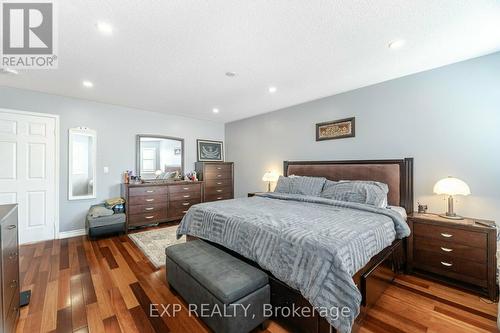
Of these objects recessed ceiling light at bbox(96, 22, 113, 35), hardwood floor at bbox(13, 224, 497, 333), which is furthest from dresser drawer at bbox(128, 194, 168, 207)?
recessed ceiling light at bbox(96, 22, 113, 35)

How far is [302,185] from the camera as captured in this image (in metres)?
3.40

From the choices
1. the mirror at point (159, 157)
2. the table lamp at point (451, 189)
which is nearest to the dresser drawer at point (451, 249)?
the table lamp at point (451, 189)

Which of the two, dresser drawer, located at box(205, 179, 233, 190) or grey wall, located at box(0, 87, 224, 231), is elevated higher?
grey wall, located at box(0, 87, 224, 231)

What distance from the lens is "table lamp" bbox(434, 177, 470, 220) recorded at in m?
2.26

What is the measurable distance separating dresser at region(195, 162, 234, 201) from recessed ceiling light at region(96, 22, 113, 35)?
340 cm

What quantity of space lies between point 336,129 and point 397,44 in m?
1.62

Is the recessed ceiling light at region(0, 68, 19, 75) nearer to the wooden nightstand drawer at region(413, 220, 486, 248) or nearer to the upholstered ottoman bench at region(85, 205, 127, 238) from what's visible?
the upholstered ottoman bench at region(85, 205, 127, 238)

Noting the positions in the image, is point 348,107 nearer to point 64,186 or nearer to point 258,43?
point 258,43

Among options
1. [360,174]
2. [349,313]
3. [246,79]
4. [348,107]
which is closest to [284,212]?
[349,313]

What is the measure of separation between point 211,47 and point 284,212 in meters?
1.91

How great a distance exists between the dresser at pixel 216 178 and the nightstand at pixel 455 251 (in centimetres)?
398

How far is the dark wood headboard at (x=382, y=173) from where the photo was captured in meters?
2.83

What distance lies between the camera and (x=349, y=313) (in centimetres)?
128

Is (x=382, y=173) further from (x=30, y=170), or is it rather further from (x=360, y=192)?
(x=30, y=170)
